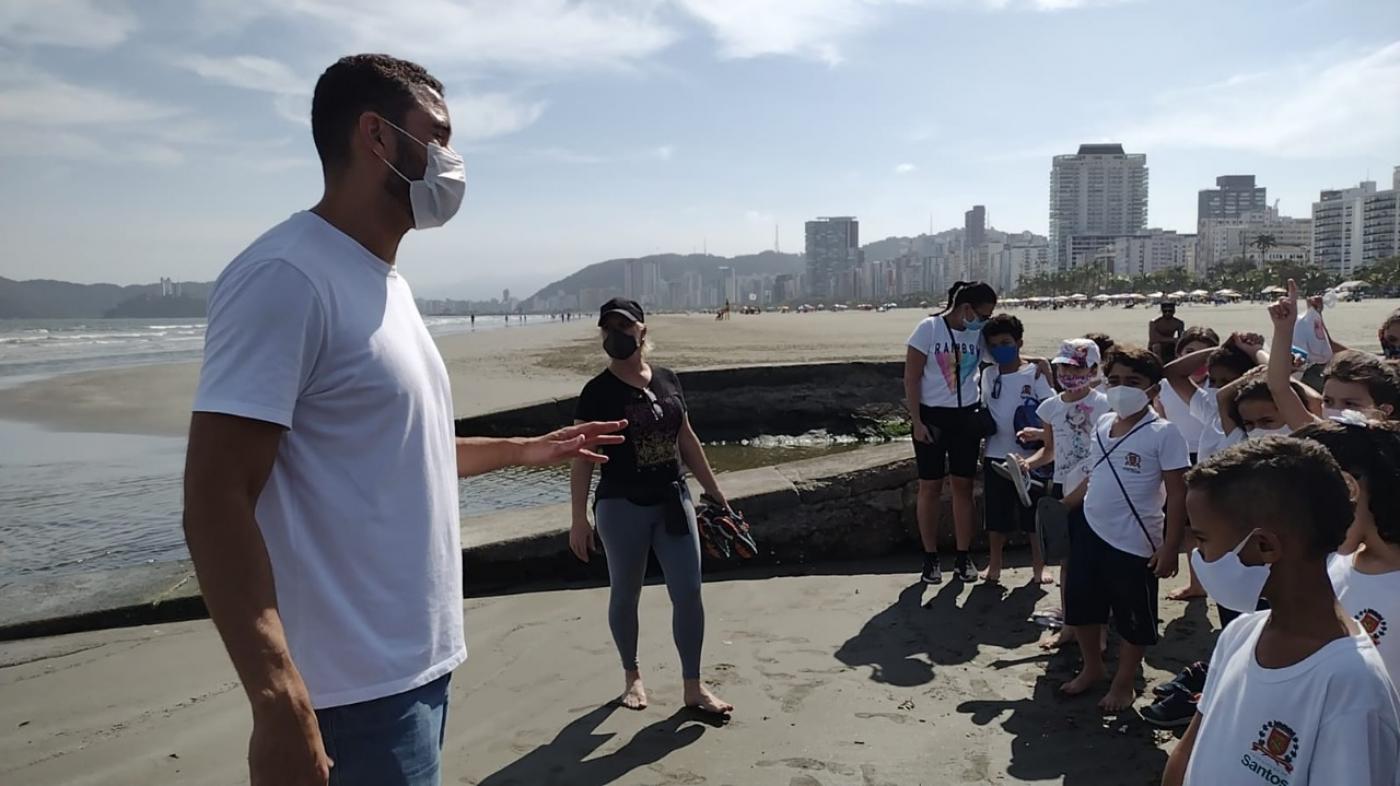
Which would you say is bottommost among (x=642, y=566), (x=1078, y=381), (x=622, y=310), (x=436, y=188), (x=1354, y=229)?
(x=642, y=566)

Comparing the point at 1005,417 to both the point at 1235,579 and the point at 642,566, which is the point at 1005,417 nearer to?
the point at 642,566

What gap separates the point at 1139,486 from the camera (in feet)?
12.8

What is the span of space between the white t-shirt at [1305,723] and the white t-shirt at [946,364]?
3825 millimetres

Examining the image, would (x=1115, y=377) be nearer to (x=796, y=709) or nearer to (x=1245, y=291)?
(x=796, y=709)

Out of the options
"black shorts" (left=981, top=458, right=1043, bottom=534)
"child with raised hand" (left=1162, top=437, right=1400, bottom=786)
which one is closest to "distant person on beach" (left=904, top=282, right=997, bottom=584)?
"black shorts" (left=981, top=458, right=1043, bottom=534)

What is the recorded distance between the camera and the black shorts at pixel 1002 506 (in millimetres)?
5648

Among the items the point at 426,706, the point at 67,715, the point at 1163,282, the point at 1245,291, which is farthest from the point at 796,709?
the point at 1163,282

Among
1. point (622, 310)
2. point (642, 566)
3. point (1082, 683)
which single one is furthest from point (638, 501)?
point (1082, 683)

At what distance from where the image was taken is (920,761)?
11.0ft

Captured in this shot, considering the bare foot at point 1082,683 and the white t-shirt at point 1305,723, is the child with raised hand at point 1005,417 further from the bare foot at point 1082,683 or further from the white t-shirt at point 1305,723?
the white t-shirt at point 1305,723

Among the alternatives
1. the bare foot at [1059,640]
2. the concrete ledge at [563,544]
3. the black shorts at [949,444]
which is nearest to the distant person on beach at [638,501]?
the concrete ledge at [563,544]

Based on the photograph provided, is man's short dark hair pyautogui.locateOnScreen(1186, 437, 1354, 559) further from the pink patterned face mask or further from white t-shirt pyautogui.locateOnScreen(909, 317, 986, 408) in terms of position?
white t-shirt pyautogui.locateOnScreen(909, 317, 986, 408)

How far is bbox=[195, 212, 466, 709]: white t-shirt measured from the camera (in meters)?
1.52

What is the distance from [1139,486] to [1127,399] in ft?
1.27
